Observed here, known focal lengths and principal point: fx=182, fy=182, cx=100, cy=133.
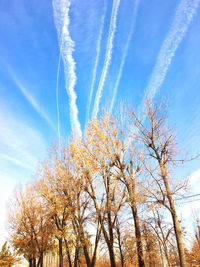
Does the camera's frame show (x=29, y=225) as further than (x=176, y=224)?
Yes

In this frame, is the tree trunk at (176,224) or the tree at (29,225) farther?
the tree at (29,225)

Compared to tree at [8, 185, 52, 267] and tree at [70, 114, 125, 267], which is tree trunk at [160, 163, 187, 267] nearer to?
tree at [70, 114, 125, 267]

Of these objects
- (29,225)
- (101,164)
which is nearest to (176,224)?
(101,164)

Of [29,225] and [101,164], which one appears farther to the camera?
[29,225]

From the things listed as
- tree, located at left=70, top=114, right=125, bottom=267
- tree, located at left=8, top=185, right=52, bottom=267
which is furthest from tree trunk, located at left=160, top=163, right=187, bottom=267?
tree, located at left=8, top=185, right=52, bottom=267

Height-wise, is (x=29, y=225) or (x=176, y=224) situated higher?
(x=29, y=225)

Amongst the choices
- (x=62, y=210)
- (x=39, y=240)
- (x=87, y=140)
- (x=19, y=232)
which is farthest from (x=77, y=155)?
(x=19, y=232)

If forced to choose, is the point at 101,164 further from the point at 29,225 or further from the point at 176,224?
the point at 29,225

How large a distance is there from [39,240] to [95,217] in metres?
10.3

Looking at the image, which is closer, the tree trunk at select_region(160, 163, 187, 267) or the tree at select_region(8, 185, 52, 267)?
the tree trunk at select_region(160, 163, 187, 267)

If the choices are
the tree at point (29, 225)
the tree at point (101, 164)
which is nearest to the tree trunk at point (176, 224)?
the tree at point (101, 164)

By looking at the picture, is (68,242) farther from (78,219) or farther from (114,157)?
(114,157)

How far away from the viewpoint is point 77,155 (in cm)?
1340

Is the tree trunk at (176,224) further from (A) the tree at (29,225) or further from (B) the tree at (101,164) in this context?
(A) the tree at (29,225)
